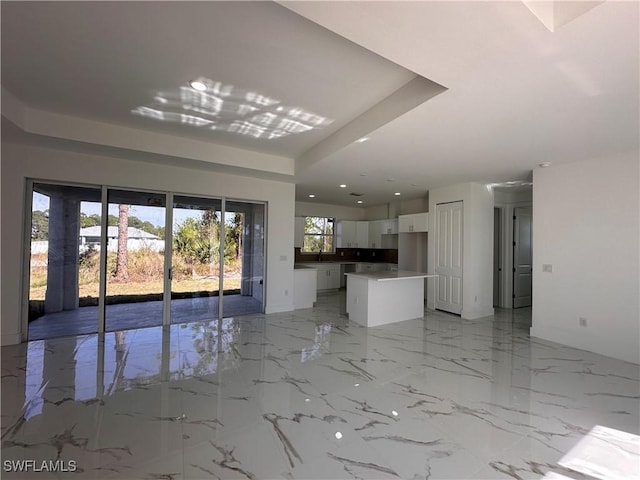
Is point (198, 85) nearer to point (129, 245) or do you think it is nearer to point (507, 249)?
point (129, 245)

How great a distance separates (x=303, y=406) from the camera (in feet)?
7.84

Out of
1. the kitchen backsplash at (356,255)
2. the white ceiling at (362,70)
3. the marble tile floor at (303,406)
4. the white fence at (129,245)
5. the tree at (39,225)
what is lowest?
the marble tile floor at (303,406)

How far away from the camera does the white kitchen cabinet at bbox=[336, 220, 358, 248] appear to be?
872 centimetres

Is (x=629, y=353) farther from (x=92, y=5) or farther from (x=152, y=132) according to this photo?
(x=152, y=132)

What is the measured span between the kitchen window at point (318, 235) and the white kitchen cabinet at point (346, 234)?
10.8 inches

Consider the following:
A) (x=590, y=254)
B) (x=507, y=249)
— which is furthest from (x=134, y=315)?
(x=507, y=249)

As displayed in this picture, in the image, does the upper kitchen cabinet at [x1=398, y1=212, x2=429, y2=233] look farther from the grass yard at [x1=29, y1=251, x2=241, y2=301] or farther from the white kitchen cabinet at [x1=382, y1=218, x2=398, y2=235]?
the grass yard at [x1=29, y1=251, x2=241, y2=301]

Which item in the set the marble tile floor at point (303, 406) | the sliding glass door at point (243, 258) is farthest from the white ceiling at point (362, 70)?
the marble tile floor at point (303, 406)

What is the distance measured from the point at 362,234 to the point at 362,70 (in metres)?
6.74

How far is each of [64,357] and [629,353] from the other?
266 inches

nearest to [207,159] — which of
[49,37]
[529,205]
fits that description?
[49,37]

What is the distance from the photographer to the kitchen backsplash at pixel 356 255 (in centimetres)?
848

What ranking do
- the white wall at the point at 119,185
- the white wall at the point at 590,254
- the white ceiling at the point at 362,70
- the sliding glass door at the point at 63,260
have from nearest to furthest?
the white ceiling at the point at 362,70, the white wall at the point at 590,254, the white wall at the point at 119,185, the sliding glass door at the point at 63,260

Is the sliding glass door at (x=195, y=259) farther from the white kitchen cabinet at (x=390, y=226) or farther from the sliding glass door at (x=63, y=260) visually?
the white kitchen cabinet at (x=390, y=226)
